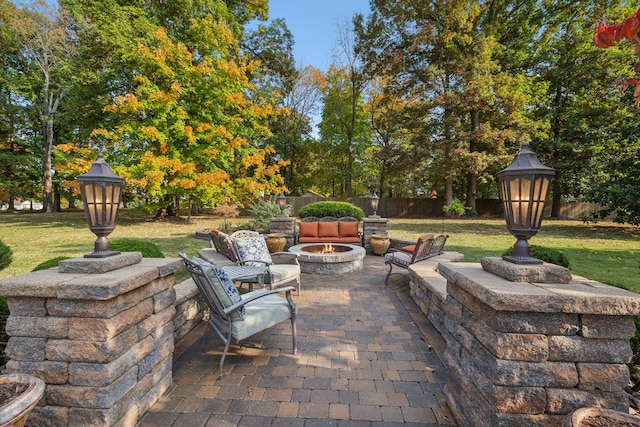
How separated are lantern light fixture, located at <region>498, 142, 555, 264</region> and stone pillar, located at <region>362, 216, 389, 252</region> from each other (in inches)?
231

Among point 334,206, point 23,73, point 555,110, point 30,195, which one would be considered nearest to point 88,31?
point 23,73

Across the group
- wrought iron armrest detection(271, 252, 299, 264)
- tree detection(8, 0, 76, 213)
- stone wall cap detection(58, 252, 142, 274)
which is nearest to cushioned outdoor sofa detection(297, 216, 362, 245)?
wrought iron armrest detection(271, 252, 299, 264)

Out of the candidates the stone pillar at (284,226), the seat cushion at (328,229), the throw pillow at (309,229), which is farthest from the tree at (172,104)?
the seat cushion at (328,229)

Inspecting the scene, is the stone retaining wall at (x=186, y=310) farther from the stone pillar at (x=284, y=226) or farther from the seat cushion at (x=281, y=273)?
the stone pillar at (x=284, y=226)

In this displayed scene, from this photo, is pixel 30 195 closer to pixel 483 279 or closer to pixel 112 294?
pixel 112 294

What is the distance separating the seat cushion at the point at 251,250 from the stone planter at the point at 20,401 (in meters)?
2.94

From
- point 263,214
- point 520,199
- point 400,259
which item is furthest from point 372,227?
point 520,199

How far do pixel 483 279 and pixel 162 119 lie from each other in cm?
1245

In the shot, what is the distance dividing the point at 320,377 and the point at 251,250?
105 inches

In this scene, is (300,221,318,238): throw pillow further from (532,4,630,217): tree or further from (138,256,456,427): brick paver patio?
(532,4,630,217): tree

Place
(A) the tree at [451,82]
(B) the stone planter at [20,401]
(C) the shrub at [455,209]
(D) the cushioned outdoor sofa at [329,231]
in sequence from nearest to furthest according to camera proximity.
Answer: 1. (B) the stone planter at [20,401]
2. (D) the cushioned outdoor sofa at [329,231]
3. (A) the tree at [451,82]
4. (C) the shrub at [455,209]

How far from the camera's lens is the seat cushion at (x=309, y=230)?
752 cm

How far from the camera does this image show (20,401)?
1.29 m

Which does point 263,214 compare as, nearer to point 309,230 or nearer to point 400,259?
point 309,230
